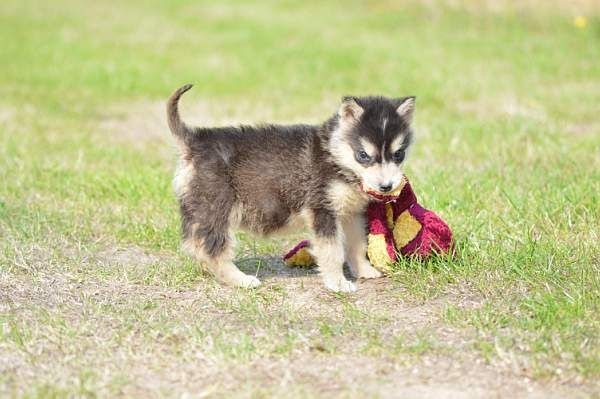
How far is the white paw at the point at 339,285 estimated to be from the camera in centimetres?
617

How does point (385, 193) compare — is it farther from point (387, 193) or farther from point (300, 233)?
point (300, 233)

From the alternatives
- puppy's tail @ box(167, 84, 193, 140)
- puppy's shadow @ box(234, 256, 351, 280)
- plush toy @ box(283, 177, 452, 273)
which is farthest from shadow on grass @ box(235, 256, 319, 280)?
puppy's tail @ box(167, 84, 193, 140)

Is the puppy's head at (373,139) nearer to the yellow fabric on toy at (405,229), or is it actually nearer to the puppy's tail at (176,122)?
the yellow fabric on toy at (405,229)

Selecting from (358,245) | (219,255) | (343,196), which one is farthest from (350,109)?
(219,255)

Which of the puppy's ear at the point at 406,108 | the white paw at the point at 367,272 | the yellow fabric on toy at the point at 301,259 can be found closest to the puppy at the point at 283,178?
the puppy's ear at the point at 406,108

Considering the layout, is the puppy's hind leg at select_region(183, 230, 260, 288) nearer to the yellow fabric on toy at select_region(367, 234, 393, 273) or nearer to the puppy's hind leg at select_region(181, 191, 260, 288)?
the puppy's hind leg at select_region(181, 191, 260, 288)

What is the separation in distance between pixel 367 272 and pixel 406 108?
1.14 metres

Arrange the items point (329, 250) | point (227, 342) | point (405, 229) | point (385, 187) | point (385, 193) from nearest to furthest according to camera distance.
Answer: point (227, 342) < point (385, 187) < point (385, 193) < point (329, 250) < point (405, 229)

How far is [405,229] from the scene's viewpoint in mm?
6473

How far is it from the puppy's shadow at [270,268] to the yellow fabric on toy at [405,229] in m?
0.46

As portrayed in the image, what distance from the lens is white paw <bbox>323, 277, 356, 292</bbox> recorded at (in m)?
6.17

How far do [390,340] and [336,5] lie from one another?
51.9ft

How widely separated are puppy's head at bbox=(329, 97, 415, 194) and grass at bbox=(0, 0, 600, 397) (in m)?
0.66

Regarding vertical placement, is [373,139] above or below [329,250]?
above
